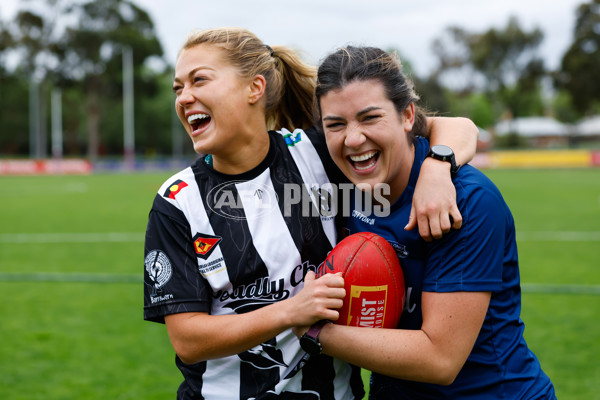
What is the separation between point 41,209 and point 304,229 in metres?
16.4

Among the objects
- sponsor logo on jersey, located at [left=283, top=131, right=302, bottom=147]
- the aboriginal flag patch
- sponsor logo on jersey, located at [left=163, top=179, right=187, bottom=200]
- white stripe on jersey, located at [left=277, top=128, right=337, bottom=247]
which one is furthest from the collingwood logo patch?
sponsor logo on jersey, located at [left=283, top=131, right=302, bottom=147]

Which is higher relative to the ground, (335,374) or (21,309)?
(335,374)

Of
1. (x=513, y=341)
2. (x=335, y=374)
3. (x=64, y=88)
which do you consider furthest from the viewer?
(x=64, y=88)

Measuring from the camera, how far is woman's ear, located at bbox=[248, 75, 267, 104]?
2521 millimetres

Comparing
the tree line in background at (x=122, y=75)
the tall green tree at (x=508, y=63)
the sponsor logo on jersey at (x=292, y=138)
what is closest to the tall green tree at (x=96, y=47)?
the tree line in background at (x=122, y=75)

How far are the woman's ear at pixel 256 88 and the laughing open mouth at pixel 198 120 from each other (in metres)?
0.21

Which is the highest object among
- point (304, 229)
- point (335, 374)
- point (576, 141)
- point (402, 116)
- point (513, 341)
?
point (402, 116)

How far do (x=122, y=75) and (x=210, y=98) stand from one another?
180ft

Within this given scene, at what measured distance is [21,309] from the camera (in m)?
6.61

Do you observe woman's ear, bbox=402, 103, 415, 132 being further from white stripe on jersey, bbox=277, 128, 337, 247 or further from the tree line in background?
the tree line in background

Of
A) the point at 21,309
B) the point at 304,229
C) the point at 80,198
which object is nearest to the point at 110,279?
the point at 21,309

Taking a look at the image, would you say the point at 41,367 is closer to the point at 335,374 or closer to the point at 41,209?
the point at 335,374

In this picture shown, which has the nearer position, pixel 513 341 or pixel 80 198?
pixel 513 341

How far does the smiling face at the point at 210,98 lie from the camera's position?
7.80ft
